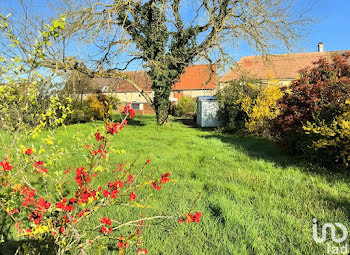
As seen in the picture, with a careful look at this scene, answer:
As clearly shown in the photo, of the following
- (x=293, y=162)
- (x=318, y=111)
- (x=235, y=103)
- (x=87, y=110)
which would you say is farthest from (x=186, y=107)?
(x=318, y=111)

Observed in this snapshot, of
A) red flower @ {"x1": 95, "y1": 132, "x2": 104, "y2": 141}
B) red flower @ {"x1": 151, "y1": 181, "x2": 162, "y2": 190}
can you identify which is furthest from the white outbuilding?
red flower @ {"x1": 95, "y1": 132, "x2": 104, "y2": 141}

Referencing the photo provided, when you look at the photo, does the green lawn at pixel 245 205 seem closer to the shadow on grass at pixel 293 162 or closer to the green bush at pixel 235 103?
the shadow on grass at pixel 293 162

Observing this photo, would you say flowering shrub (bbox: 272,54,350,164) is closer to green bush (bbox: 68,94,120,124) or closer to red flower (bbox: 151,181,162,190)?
red flower (bbox: 151,181,162,190)

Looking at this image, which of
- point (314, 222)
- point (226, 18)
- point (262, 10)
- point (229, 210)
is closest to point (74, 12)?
point (226, 18)

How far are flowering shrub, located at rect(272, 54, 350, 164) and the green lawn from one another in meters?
0.53

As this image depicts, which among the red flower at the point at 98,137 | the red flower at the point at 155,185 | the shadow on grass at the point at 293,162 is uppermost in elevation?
the red flower at the point at 98,137

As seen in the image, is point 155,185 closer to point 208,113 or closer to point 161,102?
point 161,102

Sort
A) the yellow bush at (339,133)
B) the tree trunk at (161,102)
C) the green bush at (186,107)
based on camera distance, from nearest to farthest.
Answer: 1. the yellow bush at (339,133)
2. the tree trunk at (161,102)
3. the green bush at (186,107)

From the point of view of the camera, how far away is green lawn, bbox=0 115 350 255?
7.55ft

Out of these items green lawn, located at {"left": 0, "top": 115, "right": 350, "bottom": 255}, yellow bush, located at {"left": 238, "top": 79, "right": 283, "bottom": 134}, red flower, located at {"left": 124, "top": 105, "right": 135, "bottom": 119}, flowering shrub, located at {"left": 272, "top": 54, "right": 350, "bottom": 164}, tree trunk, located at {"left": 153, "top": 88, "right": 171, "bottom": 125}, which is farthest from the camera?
tree trunk, located at {"left": 153, "top": 88, "right": 171, "bottom": 125}

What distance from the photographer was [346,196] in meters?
3.38

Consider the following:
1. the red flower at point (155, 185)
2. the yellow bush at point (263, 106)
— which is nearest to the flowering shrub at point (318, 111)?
the yellow bush at point (263, 106)

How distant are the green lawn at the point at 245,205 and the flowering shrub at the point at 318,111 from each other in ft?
1.75

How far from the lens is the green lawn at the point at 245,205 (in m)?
2.30
